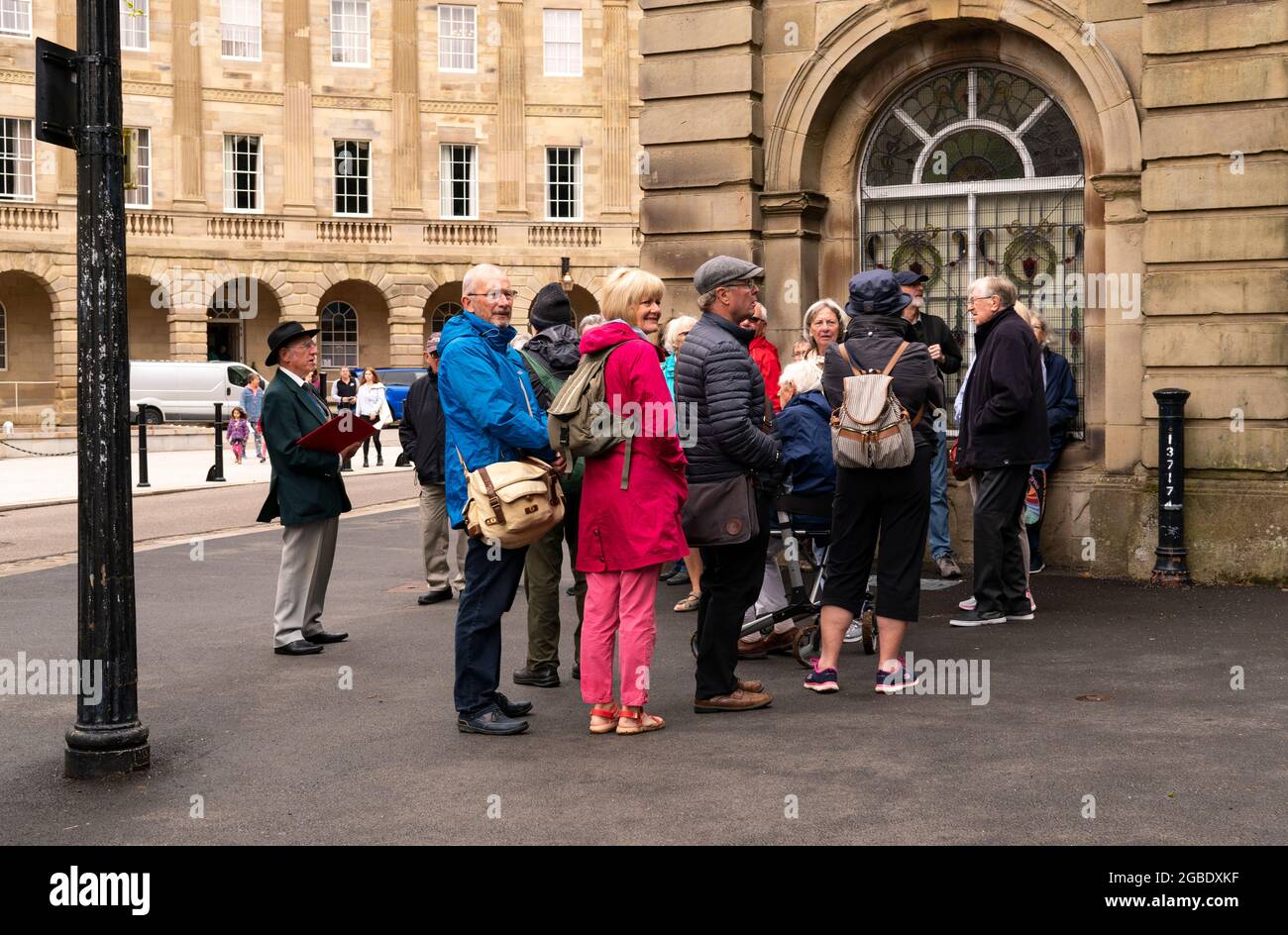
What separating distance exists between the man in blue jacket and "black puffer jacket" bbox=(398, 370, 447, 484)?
423cm

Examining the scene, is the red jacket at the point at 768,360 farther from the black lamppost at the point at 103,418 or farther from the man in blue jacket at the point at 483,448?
the black lamppost at the point at 103,418

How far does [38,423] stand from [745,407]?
1639 inches

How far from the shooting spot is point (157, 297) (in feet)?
152

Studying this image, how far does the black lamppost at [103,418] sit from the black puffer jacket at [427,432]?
500 cm

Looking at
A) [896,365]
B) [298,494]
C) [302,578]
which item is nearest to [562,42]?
[298,494]

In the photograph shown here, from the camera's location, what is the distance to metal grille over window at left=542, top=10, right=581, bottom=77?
49219 millimetres

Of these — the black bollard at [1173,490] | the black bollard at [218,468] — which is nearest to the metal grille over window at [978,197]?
the black bollard at [1173,490]

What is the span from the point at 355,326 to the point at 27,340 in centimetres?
992

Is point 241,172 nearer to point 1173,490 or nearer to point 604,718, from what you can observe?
point 1173,490

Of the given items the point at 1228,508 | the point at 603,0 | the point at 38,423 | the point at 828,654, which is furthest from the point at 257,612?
the point at 603,0

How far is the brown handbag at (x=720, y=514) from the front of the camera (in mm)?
7004

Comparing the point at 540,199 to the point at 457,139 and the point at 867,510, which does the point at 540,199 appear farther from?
the point at 867,510

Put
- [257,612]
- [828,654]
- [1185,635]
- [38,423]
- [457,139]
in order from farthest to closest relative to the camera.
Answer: [457,139], [38,423], [257,612], [1185,635], [828,654]

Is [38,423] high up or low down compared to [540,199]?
down
